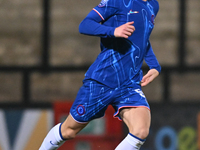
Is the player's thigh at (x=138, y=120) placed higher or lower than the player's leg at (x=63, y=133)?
higher

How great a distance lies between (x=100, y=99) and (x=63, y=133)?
0.41 metres

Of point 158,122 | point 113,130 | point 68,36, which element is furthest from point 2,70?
point 158,122

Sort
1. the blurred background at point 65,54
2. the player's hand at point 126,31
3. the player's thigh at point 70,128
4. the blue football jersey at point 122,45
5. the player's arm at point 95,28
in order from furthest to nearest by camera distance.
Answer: the blurred background at point 65,54 → the player's thigh at point 70,128 → the blue football jersey at point 122,45 → the player's arm at point 95,28 → the player's hand at point 126,31

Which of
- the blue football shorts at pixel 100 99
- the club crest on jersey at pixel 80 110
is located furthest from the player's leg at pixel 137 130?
the club crest on jersey at pixel 80 110

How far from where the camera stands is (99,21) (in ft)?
10.1

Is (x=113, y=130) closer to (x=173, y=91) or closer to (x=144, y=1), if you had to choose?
(x=173, y=91)

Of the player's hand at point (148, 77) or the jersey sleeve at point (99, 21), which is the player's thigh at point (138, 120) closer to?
the player's hand at point (148, 77)

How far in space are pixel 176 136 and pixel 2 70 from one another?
8.46 ft

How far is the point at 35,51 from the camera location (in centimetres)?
599

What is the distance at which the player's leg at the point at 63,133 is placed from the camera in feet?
10.7

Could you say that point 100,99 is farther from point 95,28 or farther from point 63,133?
point 95,28

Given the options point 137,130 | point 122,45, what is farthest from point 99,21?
point 137,130

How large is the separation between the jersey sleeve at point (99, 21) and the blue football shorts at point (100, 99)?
429 millimetres

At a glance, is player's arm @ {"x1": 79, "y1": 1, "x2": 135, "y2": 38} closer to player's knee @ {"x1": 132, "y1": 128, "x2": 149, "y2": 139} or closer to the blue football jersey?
the blue football jersey
